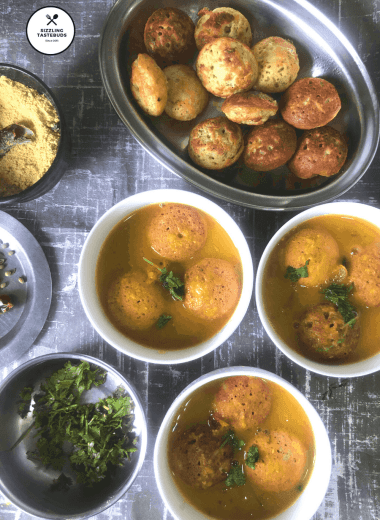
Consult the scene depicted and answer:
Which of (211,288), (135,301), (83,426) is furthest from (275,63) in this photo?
(83,426)

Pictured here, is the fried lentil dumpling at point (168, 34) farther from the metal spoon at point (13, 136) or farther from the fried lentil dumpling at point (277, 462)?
the fried lentil dumpling at point (277, 462)

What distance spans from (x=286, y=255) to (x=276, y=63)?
1.64ft

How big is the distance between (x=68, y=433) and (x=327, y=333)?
0.74 metres

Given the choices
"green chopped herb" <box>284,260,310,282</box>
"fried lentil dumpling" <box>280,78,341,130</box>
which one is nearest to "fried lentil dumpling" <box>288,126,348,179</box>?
"fried lentil dumpling" <box>280,78,341,130</box>

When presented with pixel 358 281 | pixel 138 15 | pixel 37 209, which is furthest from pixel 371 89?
pixel 37 209

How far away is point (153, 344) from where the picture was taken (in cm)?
98

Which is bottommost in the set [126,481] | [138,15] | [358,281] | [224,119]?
[126,481]

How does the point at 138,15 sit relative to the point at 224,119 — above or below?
above

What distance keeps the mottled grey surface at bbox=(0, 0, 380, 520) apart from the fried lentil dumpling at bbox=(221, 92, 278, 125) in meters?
0.26

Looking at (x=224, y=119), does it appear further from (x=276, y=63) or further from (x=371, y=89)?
(x=371, y=89)

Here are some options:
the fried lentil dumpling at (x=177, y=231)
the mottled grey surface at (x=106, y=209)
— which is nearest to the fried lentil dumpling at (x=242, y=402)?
the mottled grey surface at (x=106, y=209)

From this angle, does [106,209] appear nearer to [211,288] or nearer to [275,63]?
[211,288]

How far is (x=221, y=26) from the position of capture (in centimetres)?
96

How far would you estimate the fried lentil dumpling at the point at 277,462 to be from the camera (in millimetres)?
954
